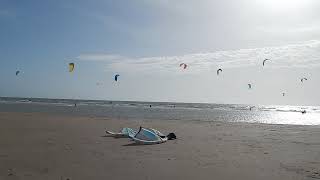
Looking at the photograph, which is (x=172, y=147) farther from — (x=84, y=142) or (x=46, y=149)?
(x=46, y=149)

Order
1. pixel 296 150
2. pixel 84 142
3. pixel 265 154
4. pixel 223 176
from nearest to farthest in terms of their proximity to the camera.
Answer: pixel 223 176 < pixel 265 154 < pixel 296 150 < pixel 84 142

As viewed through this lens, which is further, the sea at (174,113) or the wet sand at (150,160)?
the sea at (174,113)

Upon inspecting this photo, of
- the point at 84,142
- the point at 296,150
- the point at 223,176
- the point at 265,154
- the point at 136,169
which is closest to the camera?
the point at 223,176

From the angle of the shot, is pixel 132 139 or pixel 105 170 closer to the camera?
pixel 105 170

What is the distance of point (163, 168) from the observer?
8008 mm

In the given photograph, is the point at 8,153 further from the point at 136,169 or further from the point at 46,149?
the point at 136,169

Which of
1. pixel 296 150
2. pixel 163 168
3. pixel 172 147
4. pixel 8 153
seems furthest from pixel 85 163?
pixel 296 150

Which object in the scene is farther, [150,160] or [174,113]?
[174,113]

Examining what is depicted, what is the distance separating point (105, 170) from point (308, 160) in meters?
5.05

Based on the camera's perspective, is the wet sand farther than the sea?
No

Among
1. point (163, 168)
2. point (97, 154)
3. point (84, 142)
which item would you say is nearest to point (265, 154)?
point (163, 168)

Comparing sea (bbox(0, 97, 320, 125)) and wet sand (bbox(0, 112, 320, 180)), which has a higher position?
sea (bbox(0, 97, 320, 125))

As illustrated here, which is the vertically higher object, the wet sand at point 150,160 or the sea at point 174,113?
the sea at point 174,113

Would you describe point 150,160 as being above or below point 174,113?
below
